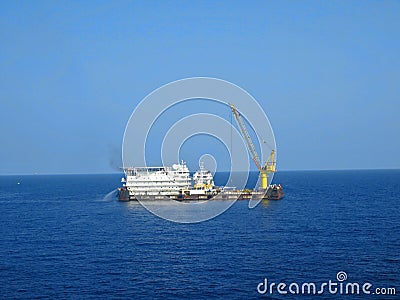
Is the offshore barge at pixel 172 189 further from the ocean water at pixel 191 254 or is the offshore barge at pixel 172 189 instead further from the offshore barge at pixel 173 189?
the ocean water at pixel 191 254

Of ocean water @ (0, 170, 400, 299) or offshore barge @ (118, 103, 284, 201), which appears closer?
ocean water @ (0, 170, 400, 299)

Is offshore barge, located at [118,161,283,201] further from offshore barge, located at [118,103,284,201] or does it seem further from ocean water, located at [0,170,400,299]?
ocean water, located at [0,170,400,299]

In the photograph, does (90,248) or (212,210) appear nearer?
(90,248)

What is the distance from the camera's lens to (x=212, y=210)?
9700cm

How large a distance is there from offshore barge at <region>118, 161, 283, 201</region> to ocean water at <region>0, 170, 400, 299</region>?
24616 millimetres

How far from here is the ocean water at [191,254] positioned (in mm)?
42531

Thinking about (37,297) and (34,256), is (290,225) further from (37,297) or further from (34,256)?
(37,297)

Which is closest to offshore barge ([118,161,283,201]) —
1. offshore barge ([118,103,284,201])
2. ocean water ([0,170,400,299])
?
offshore barge ([118,103,284,201])

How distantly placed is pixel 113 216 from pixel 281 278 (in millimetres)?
53921

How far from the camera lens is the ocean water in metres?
42.5

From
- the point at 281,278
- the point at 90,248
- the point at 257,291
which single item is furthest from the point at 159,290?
the point at 90,248

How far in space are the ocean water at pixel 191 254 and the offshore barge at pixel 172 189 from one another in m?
24.6

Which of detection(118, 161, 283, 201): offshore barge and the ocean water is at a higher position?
detection(118, 161, 283, 201): offshore barge

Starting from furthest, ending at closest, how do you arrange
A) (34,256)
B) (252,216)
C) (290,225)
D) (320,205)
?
(320,205) → (252,216) → (290,225) → (34,256)
